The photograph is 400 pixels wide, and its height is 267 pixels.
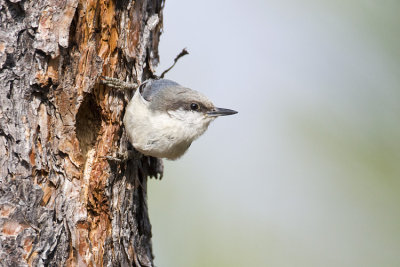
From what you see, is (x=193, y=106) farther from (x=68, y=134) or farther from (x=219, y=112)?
(x=68, y=134)

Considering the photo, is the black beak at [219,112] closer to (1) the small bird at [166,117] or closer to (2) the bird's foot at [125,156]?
(1) the small bird at [166,117]

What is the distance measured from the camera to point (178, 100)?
388 centimetres

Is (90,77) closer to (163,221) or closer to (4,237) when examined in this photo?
(4,237)

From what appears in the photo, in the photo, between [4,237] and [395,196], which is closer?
[4,237]

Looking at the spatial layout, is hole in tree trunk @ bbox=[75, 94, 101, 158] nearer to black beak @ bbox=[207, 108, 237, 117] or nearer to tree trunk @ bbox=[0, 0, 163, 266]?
tree trunk @ bbox=[0, 0, 163, 266]

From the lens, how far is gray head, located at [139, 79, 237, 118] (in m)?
3.85

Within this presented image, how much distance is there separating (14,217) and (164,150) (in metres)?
1.28

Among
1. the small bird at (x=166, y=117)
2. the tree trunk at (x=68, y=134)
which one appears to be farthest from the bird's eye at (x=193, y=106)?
the tree trunk at (x=68, y=134)

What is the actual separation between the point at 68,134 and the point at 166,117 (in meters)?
0.91

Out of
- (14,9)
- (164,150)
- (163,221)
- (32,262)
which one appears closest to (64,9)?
(14,9)

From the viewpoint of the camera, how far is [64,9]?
307cm

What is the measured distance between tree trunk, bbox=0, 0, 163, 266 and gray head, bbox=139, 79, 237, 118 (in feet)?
0.61

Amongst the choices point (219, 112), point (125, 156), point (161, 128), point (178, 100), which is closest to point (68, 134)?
point (125, 156)

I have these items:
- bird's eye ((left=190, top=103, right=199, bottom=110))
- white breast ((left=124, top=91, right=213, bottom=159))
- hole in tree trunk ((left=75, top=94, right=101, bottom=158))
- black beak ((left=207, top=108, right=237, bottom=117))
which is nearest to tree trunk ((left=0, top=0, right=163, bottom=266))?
hole in tree trunk ((left=75, top=94, right=101, bottom=158))
